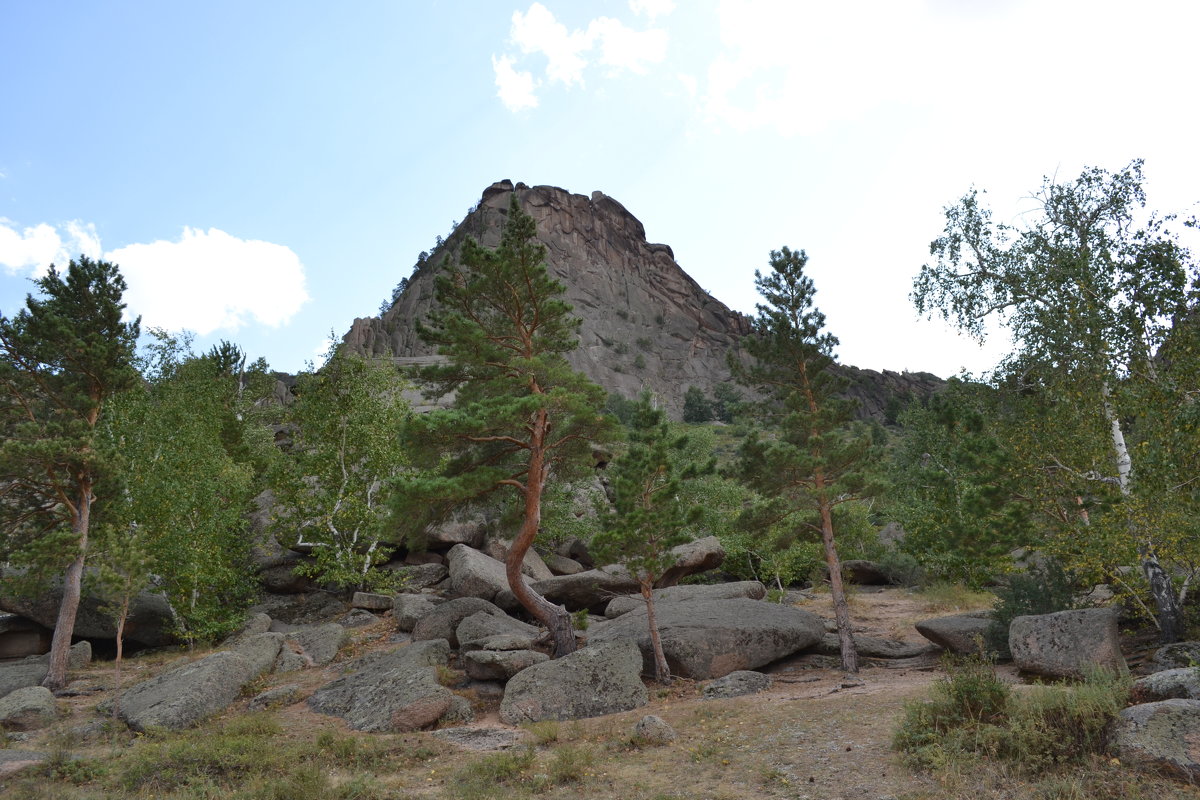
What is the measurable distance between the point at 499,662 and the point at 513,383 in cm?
755

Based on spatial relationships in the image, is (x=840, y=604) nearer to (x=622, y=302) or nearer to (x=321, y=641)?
(x=321, y=641)

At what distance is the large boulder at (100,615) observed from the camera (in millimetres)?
23641

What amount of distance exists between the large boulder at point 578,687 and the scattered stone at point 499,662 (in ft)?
3.85

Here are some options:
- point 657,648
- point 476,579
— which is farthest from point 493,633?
point 657,648

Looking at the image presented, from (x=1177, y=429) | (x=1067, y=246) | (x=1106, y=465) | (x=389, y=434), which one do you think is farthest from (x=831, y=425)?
(x=389, y=434)

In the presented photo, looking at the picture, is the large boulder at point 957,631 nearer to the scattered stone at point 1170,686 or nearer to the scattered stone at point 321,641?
the scattered stone at point 1170,686

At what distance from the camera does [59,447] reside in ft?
65.2

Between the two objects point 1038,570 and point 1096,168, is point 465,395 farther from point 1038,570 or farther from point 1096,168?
point 1096,168

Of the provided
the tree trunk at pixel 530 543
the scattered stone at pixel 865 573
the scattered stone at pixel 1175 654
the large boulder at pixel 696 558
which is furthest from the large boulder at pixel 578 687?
the scattered stone at pixel 865 573

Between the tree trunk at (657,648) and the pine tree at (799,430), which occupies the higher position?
the pine tree at (799,430)

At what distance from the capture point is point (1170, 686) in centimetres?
961

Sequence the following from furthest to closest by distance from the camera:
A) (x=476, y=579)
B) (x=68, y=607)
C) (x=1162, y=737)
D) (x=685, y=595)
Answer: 1. (x=476, y=579)
2. (x=685, y=595)
3. (x=68, y=607)
4. (x=1162, y=737)

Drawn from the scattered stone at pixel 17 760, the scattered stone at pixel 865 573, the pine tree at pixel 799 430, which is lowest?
the scattered stone at pixel 865 573

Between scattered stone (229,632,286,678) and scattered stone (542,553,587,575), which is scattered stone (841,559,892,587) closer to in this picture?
scattered stone (542,553,587,575)
